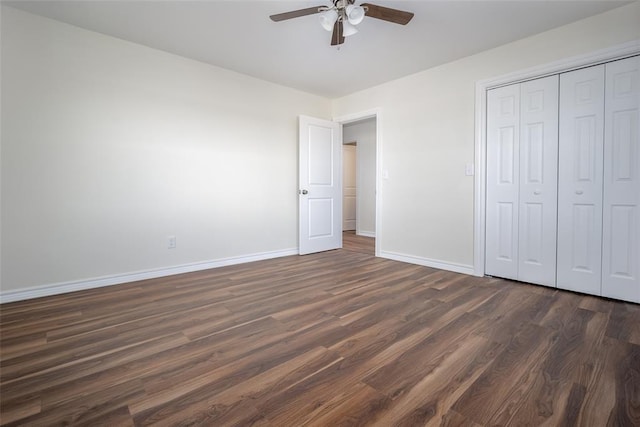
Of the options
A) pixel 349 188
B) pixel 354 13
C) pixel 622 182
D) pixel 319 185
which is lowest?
pixel 622 182

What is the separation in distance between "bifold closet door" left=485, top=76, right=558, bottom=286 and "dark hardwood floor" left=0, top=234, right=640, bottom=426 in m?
0.39

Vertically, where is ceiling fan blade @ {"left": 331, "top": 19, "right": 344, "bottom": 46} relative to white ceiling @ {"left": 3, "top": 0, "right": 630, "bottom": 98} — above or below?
below

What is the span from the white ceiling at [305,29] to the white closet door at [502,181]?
0.62m

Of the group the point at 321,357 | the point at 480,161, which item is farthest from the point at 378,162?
the point at 321,357

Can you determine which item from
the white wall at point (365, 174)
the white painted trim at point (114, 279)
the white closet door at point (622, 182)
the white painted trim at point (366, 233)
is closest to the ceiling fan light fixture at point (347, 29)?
the white closet door at point (622, 182)

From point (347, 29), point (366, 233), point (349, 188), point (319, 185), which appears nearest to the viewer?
point (347, 29)

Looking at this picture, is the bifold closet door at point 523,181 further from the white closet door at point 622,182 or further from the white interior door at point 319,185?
the white interior door at point 319,185

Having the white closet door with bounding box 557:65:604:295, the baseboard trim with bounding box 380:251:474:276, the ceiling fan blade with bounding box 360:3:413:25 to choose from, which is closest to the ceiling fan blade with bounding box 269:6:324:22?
the ceiling fan blade with bounding box 360:3:413:25

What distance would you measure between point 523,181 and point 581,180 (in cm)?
43

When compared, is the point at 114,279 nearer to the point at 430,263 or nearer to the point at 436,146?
the point at 430,263

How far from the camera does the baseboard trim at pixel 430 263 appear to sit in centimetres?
331

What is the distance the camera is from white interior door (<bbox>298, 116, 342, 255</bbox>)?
14.3 ft

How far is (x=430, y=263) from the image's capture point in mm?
3627

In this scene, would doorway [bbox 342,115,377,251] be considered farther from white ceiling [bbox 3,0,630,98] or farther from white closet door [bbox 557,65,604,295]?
white closet door [bbox 557,65,604,295]
